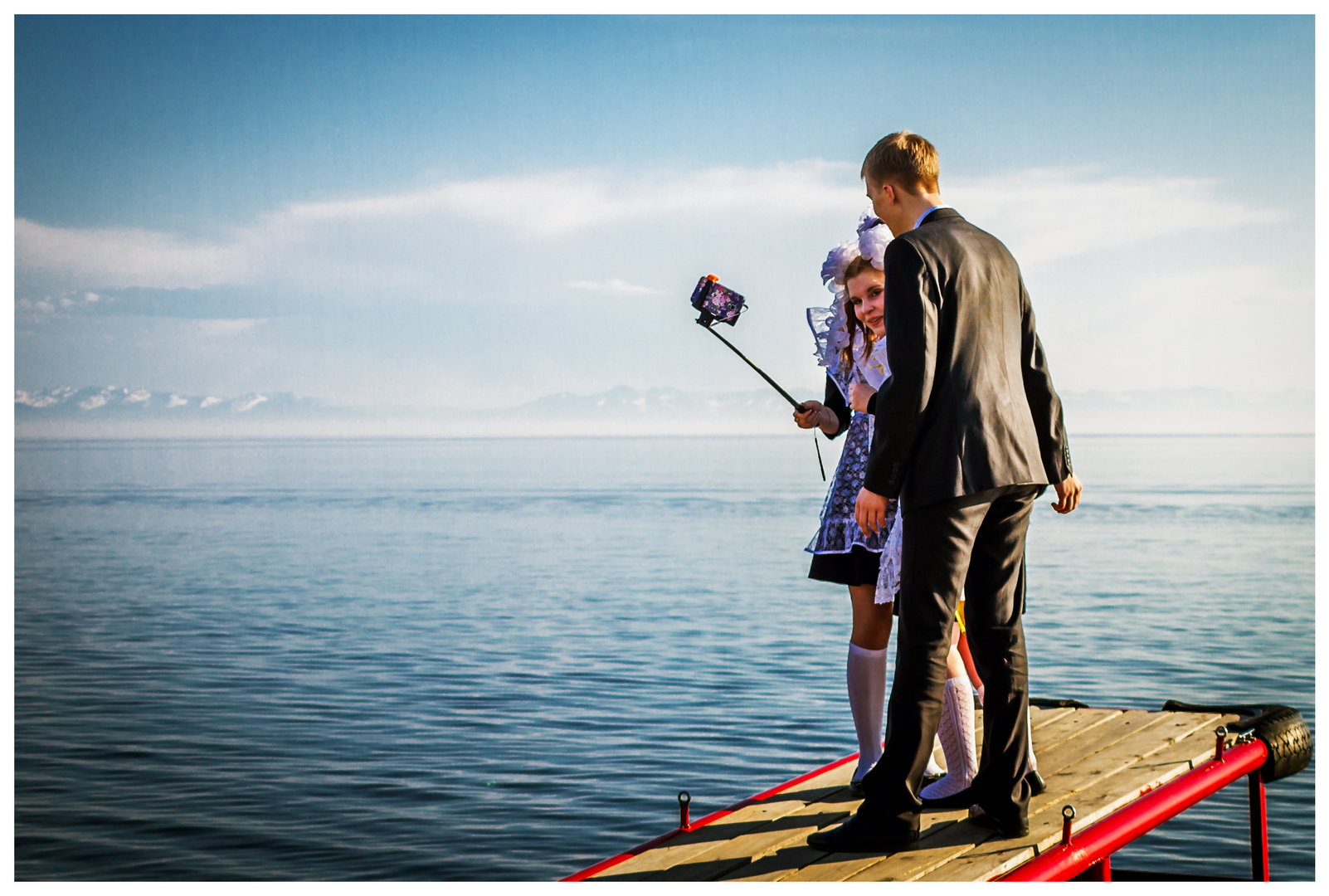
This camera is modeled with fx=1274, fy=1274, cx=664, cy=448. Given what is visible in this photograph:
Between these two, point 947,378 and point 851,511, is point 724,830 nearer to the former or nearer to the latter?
point 851,511

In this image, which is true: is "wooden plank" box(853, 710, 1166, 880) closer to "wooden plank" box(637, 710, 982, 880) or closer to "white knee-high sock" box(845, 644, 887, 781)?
"wooden plank" box(637, 710, 982, 880)

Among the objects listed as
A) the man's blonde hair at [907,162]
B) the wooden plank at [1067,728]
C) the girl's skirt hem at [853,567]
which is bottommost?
the wooden plank at [1067,728]

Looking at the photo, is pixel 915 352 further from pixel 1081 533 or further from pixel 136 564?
pixel 1081 533

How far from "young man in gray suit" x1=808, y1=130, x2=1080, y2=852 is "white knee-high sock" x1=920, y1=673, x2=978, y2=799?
0.79 feet

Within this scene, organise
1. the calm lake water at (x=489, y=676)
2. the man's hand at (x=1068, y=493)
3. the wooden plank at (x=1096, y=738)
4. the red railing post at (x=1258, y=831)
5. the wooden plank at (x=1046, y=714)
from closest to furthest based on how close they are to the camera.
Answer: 1. the man's hand at (x=1068, y=493)
2. the wooden plank at (x=1096, y=738)
3. the wooden plank at (x=1046, y=714)
4. the red railing post at (x=1258, y=831)
5. the calm lake water at (x=489, y=676)

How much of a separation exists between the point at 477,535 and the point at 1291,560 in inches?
530

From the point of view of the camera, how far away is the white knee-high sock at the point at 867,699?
334 centimetres

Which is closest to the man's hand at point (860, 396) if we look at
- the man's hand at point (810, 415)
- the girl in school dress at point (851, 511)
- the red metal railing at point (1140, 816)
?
the girl in school dress at point (851, 511)

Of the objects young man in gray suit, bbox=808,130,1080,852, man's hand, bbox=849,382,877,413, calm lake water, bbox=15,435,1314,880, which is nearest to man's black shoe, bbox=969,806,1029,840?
young man in gray suit, bbox=808,130,1080,852

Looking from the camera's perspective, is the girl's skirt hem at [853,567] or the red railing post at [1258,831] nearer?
the girl's skirt hem at [853,567]

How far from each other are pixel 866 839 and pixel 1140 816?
816 mm

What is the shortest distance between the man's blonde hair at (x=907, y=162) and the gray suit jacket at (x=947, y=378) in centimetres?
14

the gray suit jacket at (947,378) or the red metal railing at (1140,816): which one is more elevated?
the gray suit jacket at (947,378)

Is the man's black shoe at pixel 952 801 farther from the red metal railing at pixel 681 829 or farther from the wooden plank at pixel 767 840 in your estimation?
the red metal railing at pixel 681 829
